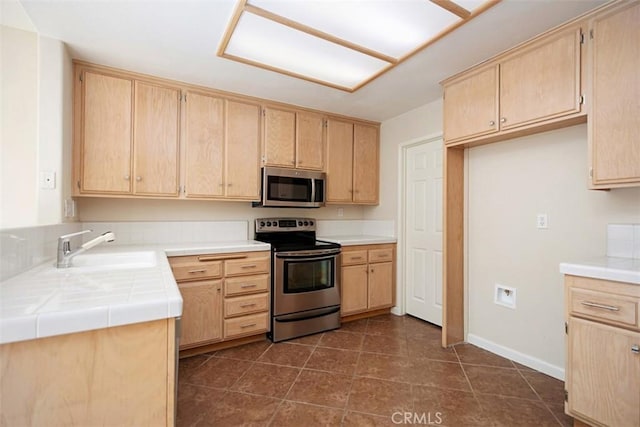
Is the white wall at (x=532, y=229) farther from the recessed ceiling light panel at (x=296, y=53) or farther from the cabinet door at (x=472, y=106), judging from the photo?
the recessed ceiling light panel at (x=296, y=53)

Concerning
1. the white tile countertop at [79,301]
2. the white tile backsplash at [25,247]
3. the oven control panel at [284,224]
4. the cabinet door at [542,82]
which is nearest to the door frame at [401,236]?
the oven control panel at [284,224]

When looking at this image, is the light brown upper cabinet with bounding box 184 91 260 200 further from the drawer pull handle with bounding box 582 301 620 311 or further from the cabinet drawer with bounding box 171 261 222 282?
the drawer pull handle with bounding box 582 301 620 311

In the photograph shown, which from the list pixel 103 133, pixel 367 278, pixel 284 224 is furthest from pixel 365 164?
pixel 103 133

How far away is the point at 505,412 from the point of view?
5.74 ft

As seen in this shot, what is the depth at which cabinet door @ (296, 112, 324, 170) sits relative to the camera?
3229 millimetres

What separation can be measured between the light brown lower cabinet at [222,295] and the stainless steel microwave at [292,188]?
1.96 ft

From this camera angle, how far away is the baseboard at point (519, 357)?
2119 mm

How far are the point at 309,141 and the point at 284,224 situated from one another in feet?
3.19

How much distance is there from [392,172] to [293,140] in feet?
4.17

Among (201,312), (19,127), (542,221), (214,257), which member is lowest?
(201,312)

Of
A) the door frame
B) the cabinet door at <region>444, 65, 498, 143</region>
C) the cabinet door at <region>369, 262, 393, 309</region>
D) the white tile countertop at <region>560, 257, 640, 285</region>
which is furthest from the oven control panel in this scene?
the white tile countertop at <region>560, 257, 640, 285</region>

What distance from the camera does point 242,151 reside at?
2.92m

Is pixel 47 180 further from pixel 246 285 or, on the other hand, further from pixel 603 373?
pixel 603 373

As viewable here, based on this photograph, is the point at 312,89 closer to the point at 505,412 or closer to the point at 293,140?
the point at 293,140
